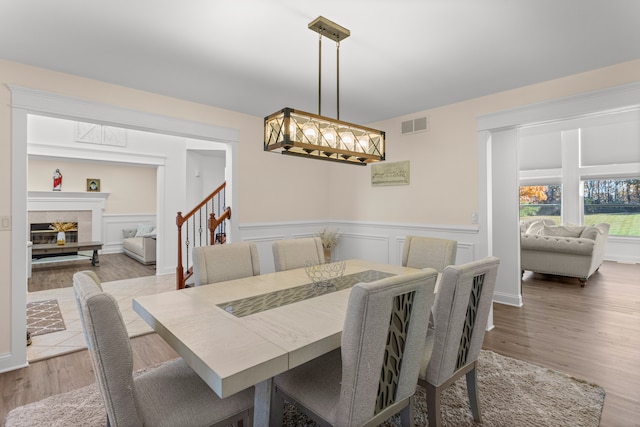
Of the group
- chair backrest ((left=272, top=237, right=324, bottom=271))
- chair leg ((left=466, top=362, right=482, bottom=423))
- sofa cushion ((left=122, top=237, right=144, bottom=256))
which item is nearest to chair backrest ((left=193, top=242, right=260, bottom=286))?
chair backrest ((left=272, top=237, right=324, bottom=271))

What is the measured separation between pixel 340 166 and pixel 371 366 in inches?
156

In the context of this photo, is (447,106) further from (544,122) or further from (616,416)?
(616,416)

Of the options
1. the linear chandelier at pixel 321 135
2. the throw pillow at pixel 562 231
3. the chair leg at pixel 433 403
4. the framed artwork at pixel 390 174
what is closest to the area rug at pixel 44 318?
the linear chandelier at pixel 321 135

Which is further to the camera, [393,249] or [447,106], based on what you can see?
[393,249]

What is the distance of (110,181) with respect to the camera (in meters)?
8.53

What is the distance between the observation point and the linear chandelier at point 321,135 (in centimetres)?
190

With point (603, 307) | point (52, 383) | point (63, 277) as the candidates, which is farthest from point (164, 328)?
point (63, 277)

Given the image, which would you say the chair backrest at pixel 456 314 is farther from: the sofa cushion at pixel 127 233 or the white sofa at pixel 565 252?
the sofa cushion at pixel 127 233

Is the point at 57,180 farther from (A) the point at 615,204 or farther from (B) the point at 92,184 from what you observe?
(A) the point at 615,204

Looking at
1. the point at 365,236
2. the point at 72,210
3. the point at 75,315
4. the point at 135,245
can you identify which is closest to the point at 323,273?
the point at 365,236

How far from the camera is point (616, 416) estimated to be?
200 cm

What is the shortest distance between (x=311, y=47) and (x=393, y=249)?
280cm

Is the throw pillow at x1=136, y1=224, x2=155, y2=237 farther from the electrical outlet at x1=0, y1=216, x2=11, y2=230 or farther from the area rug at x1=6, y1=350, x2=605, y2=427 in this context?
the area rug at x1=6, y1=350, x2=605, y2=427

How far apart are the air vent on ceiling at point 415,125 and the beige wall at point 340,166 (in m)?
0.07
